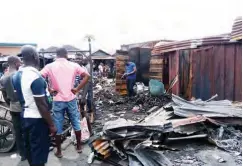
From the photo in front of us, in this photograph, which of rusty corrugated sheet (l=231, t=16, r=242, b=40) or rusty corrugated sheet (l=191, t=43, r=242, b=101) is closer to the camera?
rusty corrugated sheet (l=231, t=16, r=242, b=40)

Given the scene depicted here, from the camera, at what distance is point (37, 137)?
132 inches

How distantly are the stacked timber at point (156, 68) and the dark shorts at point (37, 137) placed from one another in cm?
895

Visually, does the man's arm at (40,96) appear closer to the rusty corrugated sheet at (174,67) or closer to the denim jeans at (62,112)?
the denim jeans at (62,112)

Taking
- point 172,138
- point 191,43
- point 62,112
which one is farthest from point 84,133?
point 191,43

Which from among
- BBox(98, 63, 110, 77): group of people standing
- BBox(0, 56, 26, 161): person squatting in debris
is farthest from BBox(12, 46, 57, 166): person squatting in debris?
BBox(98, 63, 110, 77): group of people standing

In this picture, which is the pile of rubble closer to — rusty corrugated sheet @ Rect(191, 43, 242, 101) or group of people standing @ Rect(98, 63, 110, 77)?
rusty corrugated sheet @ Rect(191, 43, 242, 101)

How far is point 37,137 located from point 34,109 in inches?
13.6

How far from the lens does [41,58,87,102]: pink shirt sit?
15.5 feet

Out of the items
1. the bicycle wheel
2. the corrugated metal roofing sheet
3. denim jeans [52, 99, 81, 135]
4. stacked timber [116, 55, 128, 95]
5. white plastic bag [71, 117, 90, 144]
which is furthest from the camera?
stacked timber [116, 55, 128, 95]

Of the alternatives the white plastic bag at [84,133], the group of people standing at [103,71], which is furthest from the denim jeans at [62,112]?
the group of people standing at [103,71]

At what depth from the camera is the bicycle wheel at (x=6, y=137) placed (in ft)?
17.2

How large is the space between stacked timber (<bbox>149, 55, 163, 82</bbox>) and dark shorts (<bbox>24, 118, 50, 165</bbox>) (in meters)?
8.95

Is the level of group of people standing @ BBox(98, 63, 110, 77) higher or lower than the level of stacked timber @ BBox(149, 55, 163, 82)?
lower

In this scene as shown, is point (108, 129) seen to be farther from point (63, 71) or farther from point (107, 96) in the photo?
point (107, 96)
